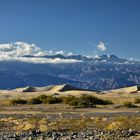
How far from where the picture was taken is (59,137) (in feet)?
93.4

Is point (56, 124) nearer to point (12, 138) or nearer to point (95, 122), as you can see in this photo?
point (95, 122)

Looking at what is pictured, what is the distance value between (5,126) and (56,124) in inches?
165

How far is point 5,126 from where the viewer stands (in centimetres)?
3934

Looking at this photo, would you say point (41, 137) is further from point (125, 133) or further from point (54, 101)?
point (54, 101)

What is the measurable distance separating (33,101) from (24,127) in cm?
5833

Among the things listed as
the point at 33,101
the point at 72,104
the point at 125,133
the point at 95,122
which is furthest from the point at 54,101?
the point at 125,133

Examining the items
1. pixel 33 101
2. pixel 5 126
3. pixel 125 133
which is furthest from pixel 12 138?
pixel 33 101

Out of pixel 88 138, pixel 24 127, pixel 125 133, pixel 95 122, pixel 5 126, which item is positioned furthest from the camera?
pixel 95 122

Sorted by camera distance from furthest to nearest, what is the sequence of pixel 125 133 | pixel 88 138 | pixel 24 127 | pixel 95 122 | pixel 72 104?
1. pixel 72 104
2. pixel 95 122
3. pixel 24 127
4. pixel 125 133
5. pixel 88 138

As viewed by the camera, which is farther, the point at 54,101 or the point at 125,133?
the point at 54,101

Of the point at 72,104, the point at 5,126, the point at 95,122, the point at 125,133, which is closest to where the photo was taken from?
the point at 125,133

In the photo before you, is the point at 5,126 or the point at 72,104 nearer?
the point at 5,126

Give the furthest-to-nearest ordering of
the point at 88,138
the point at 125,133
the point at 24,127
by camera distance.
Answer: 1. the point at 24,127
2. the point at 125,133
3. the point at 88,138

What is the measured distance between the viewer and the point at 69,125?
130 ft
